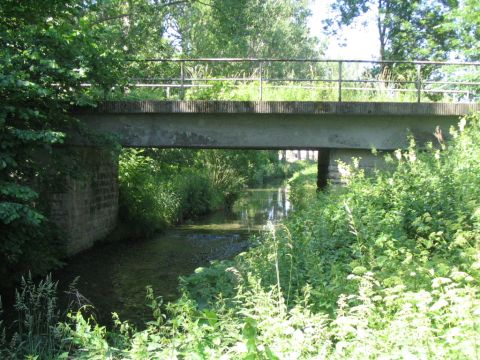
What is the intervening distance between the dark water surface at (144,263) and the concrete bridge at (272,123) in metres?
2.75

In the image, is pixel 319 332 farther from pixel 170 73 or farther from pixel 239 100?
pixel 170 73

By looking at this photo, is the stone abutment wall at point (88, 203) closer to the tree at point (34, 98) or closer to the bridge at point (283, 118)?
the tree at point (34, 98)

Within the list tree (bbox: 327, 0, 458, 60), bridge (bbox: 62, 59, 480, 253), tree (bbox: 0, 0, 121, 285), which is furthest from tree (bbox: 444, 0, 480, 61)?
tree (bbox: 0, 0, 121, 285)

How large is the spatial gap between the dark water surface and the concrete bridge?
2.75 metres

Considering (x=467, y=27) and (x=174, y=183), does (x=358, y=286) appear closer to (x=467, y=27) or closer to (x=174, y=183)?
(x=174, y=183)

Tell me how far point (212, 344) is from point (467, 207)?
11.7 feet

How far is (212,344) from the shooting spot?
3.54 metres

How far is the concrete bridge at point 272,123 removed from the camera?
10938mm

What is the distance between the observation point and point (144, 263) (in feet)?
39.9

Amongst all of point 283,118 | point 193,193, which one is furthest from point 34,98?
point 193,193

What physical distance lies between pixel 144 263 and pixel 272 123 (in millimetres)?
4307

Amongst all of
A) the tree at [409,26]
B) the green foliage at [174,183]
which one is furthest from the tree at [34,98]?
the tree at [409,26]

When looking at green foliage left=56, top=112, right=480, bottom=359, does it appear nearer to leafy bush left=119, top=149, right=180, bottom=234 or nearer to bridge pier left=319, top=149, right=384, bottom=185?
bridge pier left=319, top=149, right=384, bottom=185

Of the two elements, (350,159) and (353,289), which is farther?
(350,159)
